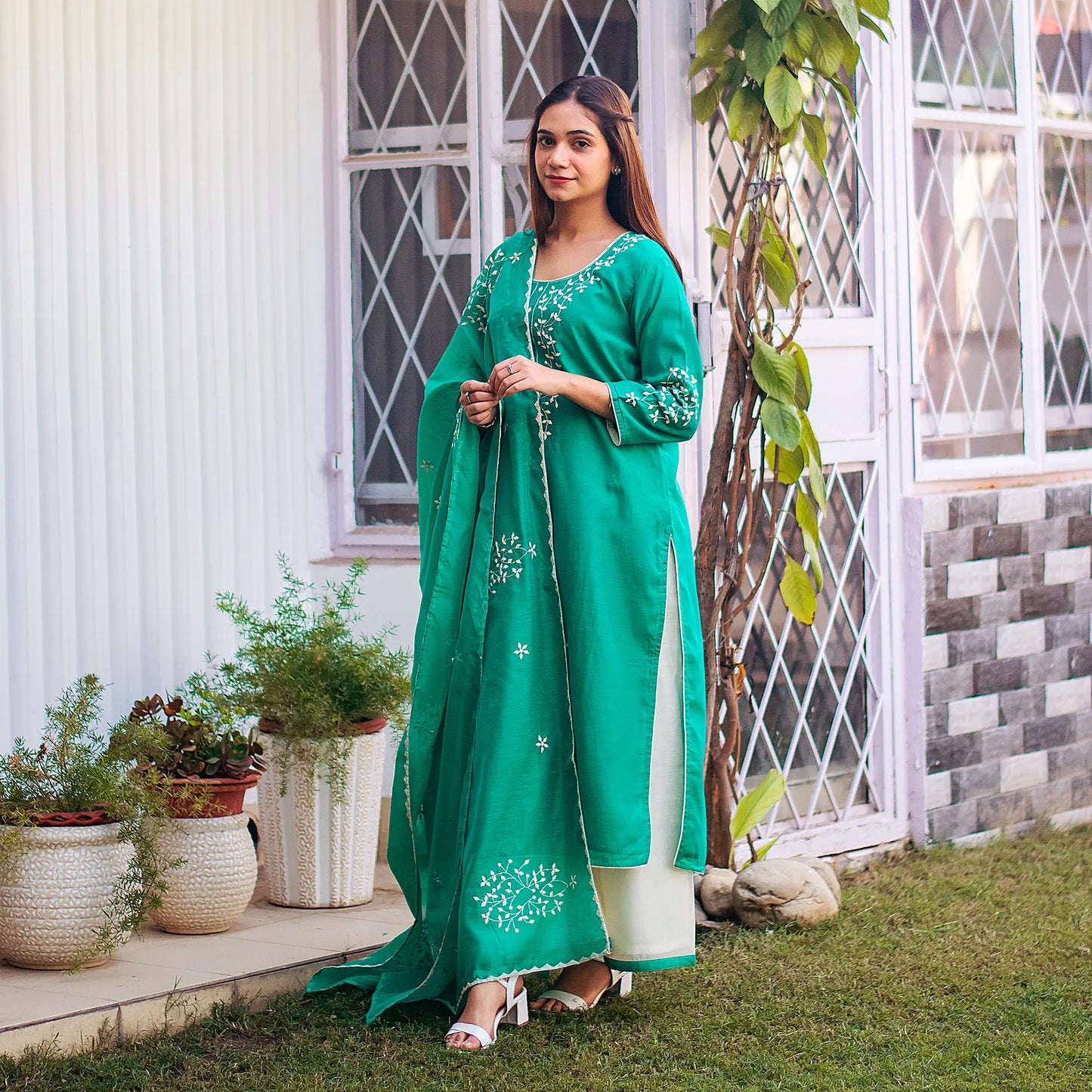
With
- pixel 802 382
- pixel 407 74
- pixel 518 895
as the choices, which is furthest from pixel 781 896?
pixel 407 74

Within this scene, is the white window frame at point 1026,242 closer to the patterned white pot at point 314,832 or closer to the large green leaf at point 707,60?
the large green leaf at point 707,60

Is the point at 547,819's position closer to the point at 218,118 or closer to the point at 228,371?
the point at 228,371

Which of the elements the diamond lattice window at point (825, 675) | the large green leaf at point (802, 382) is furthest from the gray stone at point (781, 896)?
the large green leaf at point (802, 382)

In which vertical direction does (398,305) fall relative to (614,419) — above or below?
above

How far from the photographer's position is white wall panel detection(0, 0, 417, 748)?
3.67 m

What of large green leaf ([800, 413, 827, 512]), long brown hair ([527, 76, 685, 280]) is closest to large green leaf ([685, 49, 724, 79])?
long brown hair ([527, 76, 685, 280])

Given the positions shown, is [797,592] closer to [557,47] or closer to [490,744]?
[490,744]

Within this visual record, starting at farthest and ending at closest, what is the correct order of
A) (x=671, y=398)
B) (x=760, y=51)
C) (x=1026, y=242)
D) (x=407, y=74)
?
(x=1026, y=242) → (x=407, y=74) → (x=760, y=51) → (x=671, y=398)

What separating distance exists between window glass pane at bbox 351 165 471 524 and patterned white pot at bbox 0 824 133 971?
1.43m

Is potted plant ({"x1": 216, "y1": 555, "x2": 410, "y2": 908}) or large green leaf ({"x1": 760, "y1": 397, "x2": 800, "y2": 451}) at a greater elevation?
large green leaf ({"x1": 760, "y1": 397, "x2": 800, "y2": 451})

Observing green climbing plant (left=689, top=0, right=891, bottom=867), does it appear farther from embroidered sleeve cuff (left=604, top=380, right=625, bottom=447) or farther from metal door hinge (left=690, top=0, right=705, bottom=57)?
embroidered sleeve cuff (left=604, top=380, right=625, bottom=447)

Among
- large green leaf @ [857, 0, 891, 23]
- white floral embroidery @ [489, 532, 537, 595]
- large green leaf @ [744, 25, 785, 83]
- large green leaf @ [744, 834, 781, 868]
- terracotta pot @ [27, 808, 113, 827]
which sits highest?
large green leaf @ [857, 0, 891, 23]

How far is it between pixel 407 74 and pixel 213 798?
1859 millimetres

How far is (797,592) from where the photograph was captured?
380cm
